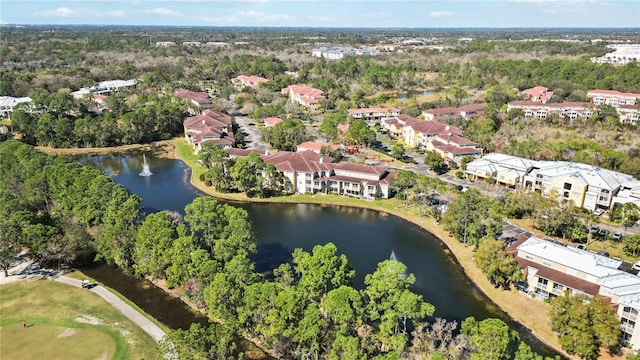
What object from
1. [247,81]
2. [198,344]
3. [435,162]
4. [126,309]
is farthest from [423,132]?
[247,81]

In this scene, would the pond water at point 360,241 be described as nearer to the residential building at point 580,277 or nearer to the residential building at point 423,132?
the residential building at point 580,277

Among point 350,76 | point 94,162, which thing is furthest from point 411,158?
point 350,76

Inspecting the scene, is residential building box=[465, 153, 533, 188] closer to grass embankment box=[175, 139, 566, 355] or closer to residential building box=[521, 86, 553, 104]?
grass embankment box=[175, 139, 566, 355]

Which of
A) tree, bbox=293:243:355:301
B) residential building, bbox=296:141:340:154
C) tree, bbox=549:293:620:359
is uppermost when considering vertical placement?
residential building, bbox=296:141:340:154

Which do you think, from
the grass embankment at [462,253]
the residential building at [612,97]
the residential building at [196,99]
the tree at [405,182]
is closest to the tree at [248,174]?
the grass embankment at [462,253]

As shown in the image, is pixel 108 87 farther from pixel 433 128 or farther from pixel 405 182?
pixel 405 182

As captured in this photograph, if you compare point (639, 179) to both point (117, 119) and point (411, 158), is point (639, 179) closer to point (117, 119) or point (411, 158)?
point (411, 158)

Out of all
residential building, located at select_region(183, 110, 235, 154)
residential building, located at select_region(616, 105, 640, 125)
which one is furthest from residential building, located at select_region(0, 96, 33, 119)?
residential building, located at select_region(616, 105, 640, 125)
